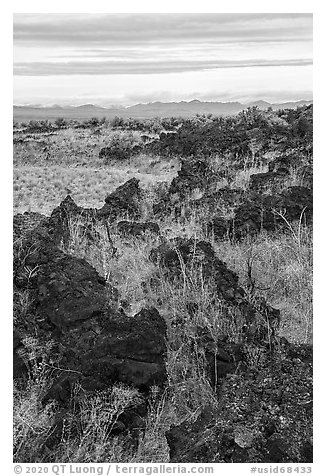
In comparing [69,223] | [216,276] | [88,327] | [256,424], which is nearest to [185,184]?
[69,223]

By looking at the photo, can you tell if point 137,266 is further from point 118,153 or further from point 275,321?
point 118,153

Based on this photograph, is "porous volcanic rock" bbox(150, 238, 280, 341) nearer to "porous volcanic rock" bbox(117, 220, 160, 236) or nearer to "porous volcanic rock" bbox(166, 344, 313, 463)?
"porous volcanic rock" bbox(166, 344, 313, 463)

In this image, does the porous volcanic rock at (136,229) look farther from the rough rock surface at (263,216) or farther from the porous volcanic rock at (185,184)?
the porous volcanic rock at (185,184)

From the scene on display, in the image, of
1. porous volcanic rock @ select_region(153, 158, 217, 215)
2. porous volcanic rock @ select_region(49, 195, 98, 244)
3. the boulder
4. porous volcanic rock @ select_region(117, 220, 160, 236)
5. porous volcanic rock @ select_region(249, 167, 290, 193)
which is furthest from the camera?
porous volcanic rock @ select_region(249, 167, 290, 193)

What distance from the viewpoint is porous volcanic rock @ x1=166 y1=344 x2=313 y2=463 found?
299cm

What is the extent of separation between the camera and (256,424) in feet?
10.1

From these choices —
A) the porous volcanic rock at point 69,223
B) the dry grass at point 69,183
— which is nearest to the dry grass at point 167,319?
the porous volcanic rock at point 69,223

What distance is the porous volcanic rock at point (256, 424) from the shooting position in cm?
299

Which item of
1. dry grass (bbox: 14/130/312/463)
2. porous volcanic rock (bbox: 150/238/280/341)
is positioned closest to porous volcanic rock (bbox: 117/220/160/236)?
dry grass (bbox: 14/130/312/463)

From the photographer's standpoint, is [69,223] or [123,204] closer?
[69,223]

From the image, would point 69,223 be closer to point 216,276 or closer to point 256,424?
point 216,276

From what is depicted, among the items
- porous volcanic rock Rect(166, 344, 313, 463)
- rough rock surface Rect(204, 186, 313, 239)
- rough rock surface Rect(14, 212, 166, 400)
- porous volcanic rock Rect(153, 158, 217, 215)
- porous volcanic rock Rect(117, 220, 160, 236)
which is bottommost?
porous volcanic rock Rect(166, 344, 313, 463)
